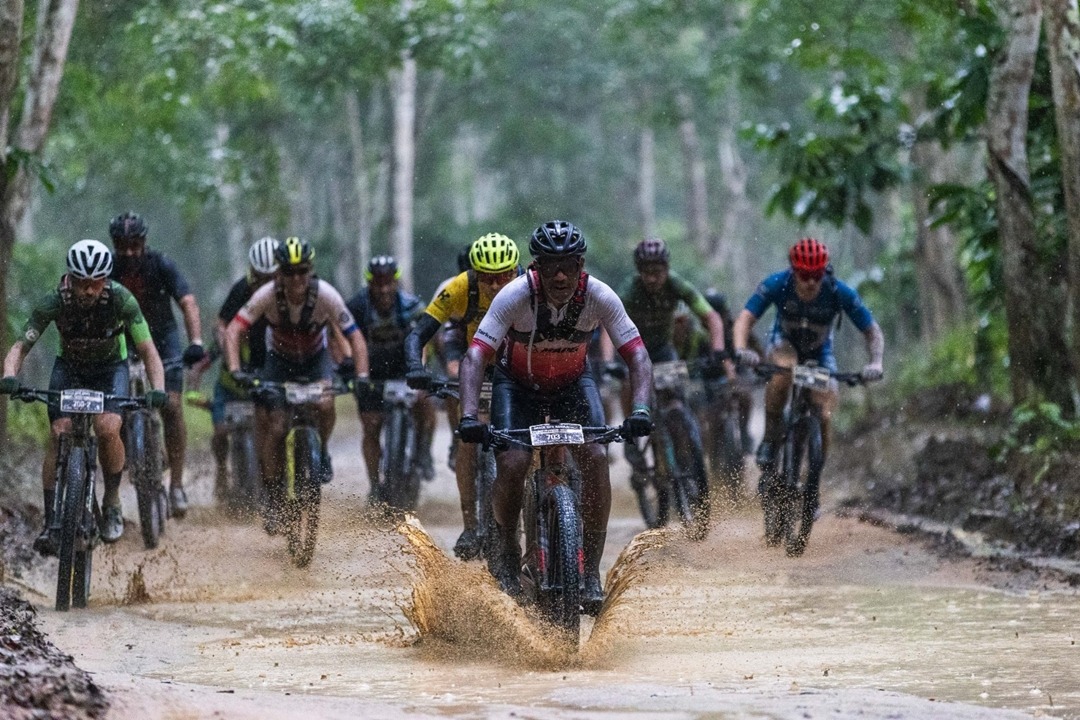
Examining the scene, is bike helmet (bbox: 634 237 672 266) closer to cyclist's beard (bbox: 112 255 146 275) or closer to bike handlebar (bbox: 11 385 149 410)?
cyclist's beard (bbox: 112 255 146 275)

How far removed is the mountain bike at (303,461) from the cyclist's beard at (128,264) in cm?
143

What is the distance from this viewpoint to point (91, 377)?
10.0 meters

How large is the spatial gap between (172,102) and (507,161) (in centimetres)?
2850

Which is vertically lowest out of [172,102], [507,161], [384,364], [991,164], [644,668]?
[644,668]

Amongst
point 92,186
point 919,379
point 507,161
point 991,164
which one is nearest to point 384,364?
point 991,164

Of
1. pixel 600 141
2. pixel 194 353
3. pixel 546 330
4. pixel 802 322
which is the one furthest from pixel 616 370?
pixel 600 141

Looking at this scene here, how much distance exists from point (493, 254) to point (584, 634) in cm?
266

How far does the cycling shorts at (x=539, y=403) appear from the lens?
26.0 ft

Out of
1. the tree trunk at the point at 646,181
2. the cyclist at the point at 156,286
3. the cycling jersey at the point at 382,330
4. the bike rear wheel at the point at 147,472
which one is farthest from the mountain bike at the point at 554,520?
the tree trunk at the point at 646,181

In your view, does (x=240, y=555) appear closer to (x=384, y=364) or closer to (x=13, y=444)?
(x=384, y=364)

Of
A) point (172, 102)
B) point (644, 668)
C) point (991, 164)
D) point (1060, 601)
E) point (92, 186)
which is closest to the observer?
point (644, 668)

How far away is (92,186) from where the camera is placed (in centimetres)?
4100

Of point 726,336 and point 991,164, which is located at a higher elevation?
point 991,164

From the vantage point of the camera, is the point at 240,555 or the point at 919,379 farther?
the point at 919,379
